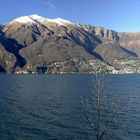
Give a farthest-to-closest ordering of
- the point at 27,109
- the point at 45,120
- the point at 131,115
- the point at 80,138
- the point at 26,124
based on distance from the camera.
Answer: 1. the point at 27,109
2. the point at 131,115
3. the point at 45,120
4. the point at 26,124
5. the point at 80,138

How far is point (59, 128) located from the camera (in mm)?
85250

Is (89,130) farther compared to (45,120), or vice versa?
(45,120)

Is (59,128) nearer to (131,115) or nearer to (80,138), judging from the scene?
(80,138)

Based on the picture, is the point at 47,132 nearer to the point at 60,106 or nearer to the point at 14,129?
the point at 14,129

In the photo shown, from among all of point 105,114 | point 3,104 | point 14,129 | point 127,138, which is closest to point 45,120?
point 14,129

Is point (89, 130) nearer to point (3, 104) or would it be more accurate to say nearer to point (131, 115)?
point (131, 115)

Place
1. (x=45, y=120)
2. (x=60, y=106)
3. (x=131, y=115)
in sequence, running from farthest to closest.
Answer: (x=60, y=106) → (x=131, y=115) → (x=45, y=120)

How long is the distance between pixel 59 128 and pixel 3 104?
48325mm

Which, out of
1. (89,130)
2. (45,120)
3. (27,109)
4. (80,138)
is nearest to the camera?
(80,138)

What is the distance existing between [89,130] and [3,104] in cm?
5314

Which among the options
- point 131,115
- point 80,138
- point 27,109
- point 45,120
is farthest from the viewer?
point 27,109

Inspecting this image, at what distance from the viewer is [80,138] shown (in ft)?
251

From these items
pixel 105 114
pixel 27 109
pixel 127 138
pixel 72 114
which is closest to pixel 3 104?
pixel 27 109

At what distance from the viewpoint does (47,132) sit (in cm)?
8106
